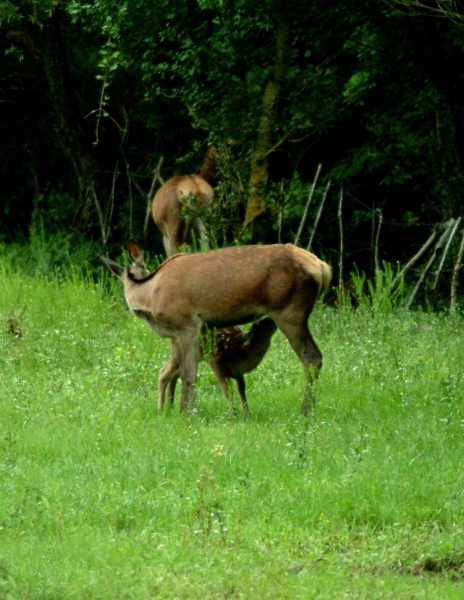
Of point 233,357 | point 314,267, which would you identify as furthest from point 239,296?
point 314,267

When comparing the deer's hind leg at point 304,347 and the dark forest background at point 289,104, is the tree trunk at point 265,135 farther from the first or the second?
the deer's hind leg at point 304,347

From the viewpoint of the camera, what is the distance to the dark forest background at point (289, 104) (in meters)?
14.4

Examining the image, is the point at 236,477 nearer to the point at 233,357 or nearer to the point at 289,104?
the point at 233,357

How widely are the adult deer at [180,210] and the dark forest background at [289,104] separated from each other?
37cm

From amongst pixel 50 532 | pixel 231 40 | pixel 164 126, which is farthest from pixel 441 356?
pixel 164 126

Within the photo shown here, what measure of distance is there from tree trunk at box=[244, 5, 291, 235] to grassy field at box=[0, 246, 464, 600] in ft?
13.6

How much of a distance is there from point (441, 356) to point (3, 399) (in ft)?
13.2

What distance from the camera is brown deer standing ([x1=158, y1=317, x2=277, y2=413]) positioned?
9289 mm

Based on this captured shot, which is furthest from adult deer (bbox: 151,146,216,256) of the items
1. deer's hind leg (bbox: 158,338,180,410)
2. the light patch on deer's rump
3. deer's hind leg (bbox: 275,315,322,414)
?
deer's hind leg (bbox: 275,315,322,414)

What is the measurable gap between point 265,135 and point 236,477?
8.75 m

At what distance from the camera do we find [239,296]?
909cm

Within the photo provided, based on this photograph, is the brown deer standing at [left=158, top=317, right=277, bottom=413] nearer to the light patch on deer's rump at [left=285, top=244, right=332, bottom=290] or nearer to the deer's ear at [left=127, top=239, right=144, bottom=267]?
the light patch on deer's rump at [left=285, top=244, right=332, bottom=290]

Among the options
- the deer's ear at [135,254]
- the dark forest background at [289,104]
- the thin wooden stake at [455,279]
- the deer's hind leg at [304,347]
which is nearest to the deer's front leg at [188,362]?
the deer's hind leg at [304,347]

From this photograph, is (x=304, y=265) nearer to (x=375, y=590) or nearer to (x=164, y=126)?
(x=375, y=590)
